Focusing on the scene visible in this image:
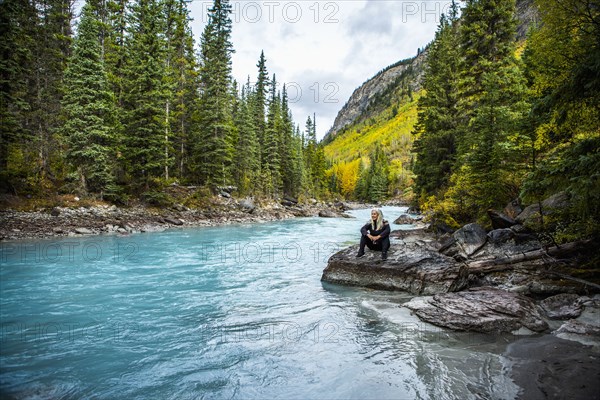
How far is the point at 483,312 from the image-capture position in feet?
19.6

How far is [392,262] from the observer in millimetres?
8898

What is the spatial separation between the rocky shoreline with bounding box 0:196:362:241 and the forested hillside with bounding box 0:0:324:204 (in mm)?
1694

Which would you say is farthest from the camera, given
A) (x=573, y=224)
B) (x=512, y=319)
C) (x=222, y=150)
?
(x=222, y=150)

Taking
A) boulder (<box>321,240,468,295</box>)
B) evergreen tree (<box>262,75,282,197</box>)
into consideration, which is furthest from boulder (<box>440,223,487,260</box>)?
evergreen tree (<box>262,75,282,197</box>)

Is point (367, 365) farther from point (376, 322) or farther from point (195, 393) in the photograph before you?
point (195, 393)

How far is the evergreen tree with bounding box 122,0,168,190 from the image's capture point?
78.4ft

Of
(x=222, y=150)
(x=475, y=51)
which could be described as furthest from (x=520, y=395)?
(x=222, y=150)

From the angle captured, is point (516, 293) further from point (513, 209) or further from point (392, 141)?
point (392, 141)

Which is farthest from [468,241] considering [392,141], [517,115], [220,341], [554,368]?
[392,141]

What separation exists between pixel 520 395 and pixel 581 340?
78.6 inches

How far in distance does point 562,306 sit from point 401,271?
3432 mm

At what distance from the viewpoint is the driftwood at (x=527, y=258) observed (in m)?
7.14

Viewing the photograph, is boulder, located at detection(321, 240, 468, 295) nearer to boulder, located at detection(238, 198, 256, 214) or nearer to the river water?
the river water

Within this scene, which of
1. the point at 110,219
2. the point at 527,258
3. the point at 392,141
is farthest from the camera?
the point at 392,141
